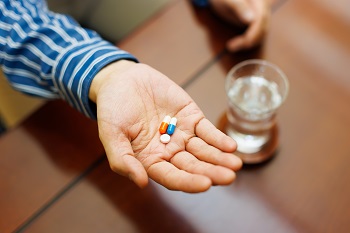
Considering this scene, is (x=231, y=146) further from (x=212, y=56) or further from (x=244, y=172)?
(x=212, y=56)

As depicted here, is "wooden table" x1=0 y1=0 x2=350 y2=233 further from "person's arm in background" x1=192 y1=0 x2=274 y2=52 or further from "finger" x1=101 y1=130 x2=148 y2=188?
Result: "finger" x1=101 y1=130 x2=148 y2=188

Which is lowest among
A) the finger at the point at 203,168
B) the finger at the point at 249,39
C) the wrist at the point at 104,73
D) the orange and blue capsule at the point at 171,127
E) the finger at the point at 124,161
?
the wrist at the point at 104,73

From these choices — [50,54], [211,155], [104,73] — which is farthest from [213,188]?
[50,54]

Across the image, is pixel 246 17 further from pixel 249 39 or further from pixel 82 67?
pixel 82 67

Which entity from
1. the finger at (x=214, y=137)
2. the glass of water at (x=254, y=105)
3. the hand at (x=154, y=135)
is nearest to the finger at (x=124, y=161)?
the hand at (x=154, y=135)

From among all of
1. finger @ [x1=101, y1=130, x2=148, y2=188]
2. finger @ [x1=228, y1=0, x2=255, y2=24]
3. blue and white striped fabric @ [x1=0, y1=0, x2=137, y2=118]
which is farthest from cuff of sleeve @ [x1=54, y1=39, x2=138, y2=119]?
finger @ [x1=228, y1=0, x2=255, y2=24]

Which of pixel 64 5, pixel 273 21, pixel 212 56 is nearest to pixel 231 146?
pixel 212 56

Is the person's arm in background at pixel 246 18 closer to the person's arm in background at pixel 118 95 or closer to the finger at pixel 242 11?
the finger at pixel 242 11
